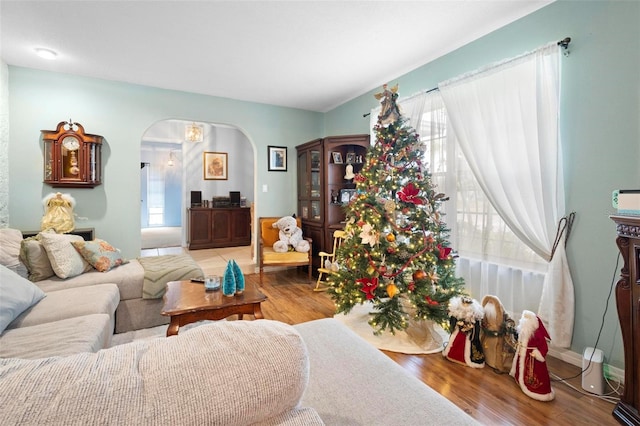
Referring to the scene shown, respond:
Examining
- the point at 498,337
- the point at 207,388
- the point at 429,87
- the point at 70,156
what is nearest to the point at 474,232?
the point at 498,337

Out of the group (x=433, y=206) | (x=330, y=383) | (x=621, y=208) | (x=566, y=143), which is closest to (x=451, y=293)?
(x=433, y=206)

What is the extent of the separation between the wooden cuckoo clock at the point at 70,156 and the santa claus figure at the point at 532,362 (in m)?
4.48

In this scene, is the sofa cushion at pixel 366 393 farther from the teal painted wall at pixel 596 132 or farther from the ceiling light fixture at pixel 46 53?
the ceiling light fixture at pixel 46 53

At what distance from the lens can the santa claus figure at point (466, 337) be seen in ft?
6.74

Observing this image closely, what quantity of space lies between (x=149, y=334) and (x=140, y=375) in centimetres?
236

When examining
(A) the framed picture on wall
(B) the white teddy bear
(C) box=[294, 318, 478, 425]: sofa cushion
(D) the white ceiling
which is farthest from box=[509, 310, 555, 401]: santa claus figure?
(A) the framed picture on wall

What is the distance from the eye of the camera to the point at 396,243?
249 cm

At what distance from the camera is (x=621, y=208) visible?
151 centimetres

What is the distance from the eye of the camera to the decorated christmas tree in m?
2.36

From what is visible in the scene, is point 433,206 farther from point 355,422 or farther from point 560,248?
point 355,422

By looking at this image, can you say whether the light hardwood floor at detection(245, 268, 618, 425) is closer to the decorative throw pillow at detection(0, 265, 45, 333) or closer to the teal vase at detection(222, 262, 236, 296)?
the teal vase at detection(222, 262, 236, 296)

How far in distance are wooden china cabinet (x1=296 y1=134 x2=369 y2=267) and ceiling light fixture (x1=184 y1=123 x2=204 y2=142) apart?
2644 mm

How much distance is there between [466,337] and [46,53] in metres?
4.67

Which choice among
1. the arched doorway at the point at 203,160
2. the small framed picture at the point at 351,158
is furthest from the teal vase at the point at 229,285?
the arched doorway at the point at 203,160
